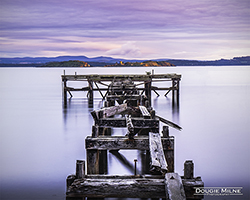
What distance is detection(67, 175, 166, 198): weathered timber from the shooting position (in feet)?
10.5

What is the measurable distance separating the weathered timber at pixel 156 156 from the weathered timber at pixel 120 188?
0.26m

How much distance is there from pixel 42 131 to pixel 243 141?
878cm

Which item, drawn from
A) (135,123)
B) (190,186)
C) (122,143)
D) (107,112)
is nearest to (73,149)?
(107,112)

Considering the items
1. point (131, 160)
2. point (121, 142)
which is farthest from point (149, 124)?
point (131, 160)

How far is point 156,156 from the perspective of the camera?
3836mm

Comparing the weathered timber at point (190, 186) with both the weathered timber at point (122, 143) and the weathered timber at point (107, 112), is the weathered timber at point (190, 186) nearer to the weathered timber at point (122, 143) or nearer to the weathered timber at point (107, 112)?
the weathered timber at point (122, 143)

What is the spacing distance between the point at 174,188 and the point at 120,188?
540mm

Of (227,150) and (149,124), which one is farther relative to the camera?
(227,150)

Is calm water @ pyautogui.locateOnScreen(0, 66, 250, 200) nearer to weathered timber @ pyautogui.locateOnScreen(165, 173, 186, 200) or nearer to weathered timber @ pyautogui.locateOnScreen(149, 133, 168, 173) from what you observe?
weathered timber @ pyautogui.locateOnScreen(149, 133, 168, 173)

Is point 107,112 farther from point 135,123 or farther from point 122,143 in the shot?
point 122,143

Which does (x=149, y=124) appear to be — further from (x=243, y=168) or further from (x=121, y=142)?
(x=243, y=168)

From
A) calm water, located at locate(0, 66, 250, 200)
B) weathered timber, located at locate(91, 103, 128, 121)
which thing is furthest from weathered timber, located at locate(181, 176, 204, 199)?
calm water, located at locate(0, 66, 250, 200)

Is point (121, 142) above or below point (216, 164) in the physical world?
above

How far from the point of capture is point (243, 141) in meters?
12.4
